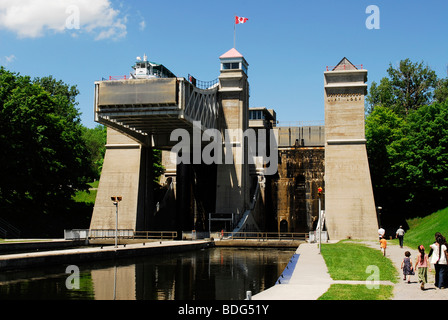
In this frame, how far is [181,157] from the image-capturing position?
56.5 meters

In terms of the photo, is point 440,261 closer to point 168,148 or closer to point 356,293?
point 356,293

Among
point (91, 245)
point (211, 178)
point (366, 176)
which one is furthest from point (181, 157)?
point (366, 176)

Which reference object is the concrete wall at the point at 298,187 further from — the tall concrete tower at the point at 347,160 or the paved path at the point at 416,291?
the paved path at the point at 416,291

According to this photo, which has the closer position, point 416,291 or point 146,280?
point 416,291

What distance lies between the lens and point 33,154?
52250 mm

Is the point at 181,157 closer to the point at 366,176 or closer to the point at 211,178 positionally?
the point at 211,178

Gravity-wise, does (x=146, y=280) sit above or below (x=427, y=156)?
below

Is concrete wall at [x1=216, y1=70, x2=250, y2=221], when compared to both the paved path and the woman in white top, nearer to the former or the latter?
the paved path

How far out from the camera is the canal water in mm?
18953

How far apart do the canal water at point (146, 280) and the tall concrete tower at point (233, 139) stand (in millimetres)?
26990

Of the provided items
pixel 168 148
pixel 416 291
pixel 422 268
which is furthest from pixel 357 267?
pixel 168 148

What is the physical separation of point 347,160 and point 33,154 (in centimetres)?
3295

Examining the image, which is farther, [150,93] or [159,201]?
[159,201]
